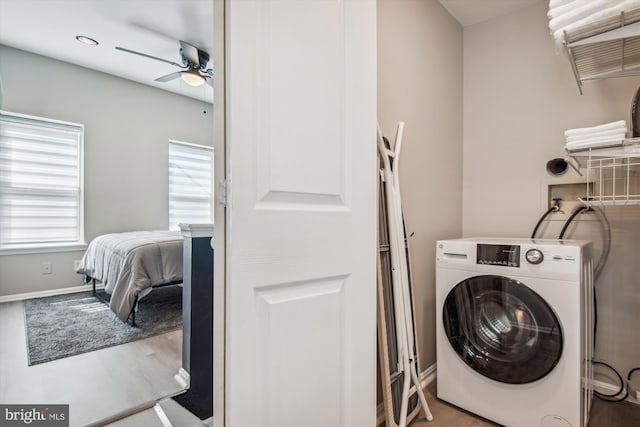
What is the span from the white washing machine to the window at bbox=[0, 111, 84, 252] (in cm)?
419

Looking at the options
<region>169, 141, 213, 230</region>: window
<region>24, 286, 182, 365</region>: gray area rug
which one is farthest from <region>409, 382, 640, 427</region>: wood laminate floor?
<region>169, 141, 213, 230</region>: window

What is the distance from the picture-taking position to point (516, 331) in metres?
1.44

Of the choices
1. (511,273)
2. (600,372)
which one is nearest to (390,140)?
(511,273)

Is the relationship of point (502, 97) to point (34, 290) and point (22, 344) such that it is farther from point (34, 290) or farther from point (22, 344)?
point (34, 290)

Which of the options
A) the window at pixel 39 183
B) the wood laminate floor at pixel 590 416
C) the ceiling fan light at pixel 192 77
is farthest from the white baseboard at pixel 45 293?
the wood laminate floor at pixel 590 416

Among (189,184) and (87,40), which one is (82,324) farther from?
(87,40)

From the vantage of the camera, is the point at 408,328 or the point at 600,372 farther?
the point at 600,372

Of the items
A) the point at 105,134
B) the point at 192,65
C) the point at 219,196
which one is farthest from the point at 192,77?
the point at 219,196

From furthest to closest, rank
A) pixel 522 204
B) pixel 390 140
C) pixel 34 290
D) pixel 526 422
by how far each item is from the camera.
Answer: pixel 34 290 < pixel 522 204 < pixel 390 140 < pixel 526 422

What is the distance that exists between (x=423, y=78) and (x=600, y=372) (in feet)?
6.89

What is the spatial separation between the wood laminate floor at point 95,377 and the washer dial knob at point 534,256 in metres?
1.99

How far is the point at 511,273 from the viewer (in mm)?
1478

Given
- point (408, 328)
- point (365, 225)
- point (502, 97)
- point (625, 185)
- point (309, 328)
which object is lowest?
point (408, 328)

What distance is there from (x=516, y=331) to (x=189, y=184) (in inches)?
183
